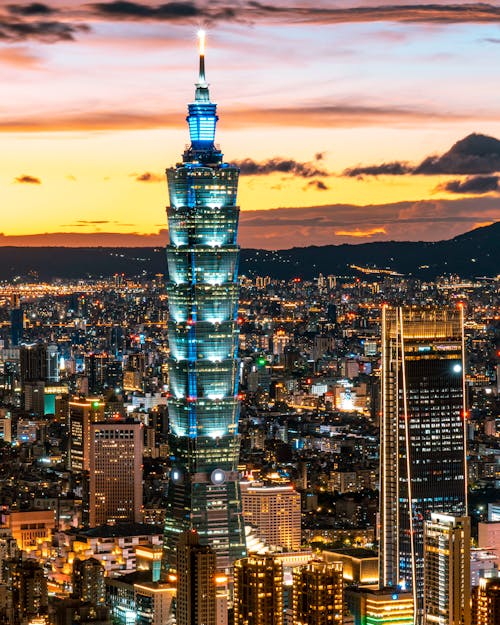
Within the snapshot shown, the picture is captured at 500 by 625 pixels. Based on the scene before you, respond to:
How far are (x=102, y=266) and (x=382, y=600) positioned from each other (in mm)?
48753

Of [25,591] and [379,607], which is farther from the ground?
[25,591]

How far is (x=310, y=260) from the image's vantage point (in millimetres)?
80125

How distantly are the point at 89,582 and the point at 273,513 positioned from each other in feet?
27.5

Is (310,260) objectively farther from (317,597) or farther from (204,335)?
(317,597)

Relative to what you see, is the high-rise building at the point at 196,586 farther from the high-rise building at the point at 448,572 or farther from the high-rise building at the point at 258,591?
the high-rise building at the point at 448,572

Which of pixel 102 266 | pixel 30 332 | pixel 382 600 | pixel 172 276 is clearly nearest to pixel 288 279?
pixel 102 266

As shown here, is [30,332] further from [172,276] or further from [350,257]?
[172,276]

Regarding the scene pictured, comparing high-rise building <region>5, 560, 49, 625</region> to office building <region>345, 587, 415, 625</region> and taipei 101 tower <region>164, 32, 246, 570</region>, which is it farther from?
office building <region>345, 587, 415, 625</region>

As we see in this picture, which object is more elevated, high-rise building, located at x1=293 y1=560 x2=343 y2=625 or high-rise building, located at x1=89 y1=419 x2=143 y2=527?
high-rise building, located at x1=89 y1=419 x2=143 y2=527

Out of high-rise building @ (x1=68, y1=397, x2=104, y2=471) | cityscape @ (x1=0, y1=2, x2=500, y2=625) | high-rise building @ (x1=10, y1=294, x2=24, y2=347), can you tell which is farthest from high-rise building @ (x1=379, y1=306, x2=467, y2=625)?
high-rise building @ (x1=10, y1=294, x2=24, y2=347)

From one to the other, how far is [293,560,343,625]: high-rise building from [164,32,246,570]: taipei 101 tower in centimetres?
1046

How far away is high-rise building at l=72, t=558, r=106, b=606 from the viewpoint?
41356mm

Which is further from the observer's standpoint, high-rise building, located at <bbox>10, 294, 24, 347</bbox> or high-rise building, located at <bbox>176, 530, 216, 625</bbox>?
high-rise building, located at <bbox>10, 294, 24, 347</bbox>

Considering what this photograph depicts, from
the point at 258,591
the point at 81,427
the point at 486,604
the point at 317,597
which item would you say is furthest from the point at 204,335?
the point at 81,427
